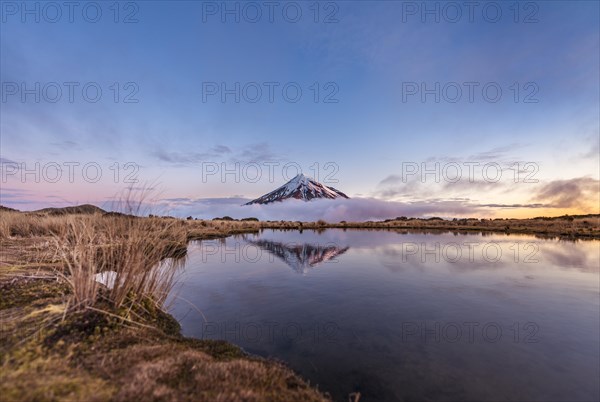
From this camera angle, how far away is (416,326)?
820cm

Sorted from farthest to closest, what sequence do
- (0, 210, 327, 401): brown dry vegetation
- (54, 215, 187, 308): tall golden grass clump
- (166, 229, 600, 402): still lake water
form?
1. (54, 215, 187, 308): tall golden grass clump
2. (166, 229, 600, 402): still lake water
3. (0, 210, 327, 401): brown dry vegetation

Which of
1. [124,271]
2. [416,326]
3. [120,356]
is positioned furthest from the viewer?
[416,326]

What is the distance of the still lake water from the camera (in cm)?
547

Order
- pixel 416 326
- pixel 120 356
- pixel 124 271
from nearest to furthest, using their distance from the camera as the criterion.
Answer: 1. pixel 120 356
2. pixel 124 271
3. pixel 416 326

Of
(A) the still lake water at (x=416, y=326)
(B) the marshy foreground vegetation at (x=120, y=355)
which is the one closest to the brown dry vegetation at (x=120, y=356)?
(B) the marshy foreground vegetation at (x=120, y=355)

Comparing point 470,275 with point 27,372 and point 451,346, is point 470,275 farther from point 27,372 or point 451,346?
point 27,372

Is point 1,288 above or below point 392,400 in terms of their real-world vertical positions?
above

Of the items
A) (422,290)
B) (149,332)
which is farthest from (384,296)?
(149,332)

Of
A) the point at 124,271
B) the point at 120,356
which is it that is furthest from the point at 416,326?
A: the point at 124,271

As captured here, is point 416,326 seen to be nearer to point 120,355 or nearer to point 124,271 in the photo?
point 120,355

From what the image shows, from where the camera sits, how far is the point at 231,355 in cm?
555

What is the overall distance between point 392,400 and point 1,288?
34.1ft

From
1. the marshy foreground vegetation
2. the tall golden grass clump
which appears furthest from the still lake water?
the marshy foreground vegetation

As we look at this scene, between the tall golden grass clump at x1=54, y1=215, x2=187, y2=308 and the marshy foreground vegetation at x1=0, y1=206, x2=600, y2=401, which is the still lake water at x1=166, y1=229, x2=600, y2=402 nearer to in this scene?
the tall golden grass clump at x1=54, y1=215, x2=187, y2=308
